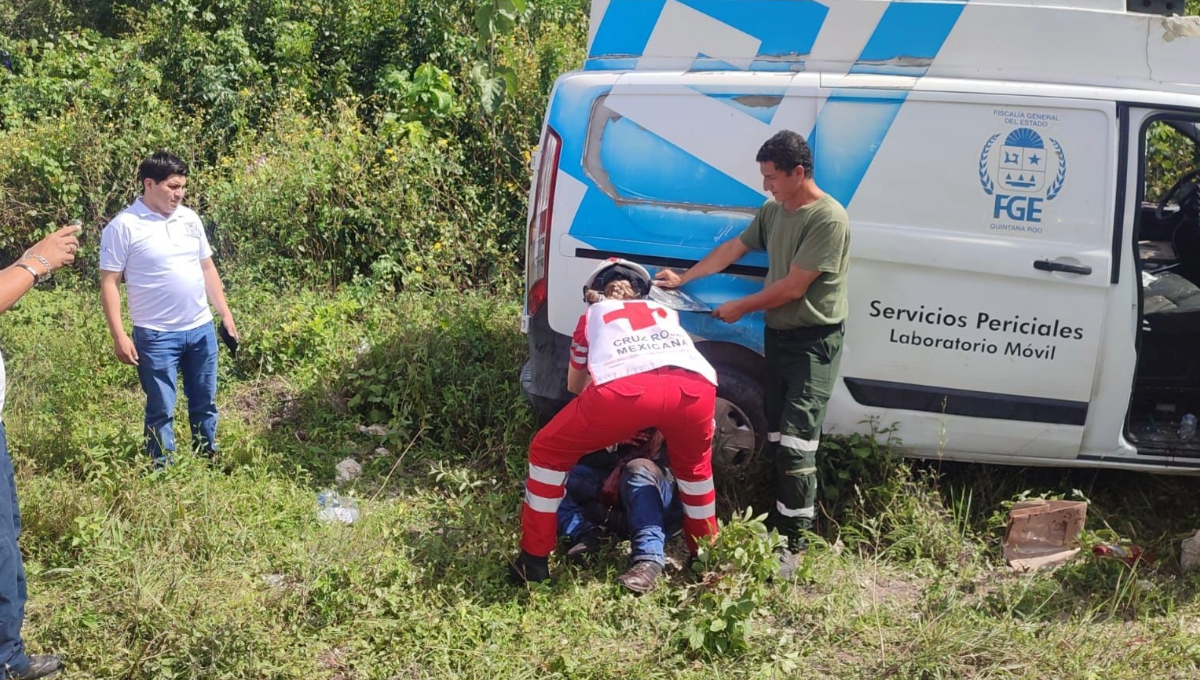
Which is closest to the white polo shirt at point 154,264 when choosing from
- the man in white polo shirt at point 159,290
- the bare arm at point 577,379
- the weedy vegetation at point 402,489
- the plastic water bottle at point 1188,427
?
the man in white polo shirt at point 159,290

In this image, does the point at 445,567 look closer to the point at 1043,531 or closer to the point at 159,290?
the point at 159,290

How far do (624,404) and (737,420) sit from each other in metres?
1.02

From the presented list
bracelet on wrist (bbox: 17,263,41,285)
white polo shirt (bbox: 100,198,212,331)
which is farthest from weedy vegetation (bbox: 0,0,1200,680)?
bracelet on wrist (bbox: 17,263,41,285)

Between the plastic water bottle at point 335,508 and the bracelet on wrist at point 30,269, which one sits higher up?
the bracelet on wrist at point 30,269

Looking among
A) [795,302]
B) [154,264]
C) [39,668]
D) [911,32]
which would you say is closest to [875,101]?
[911,32]

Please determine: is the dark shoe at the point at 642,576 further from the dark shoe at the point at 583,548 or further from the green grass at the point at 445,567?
the dark shoe at the point at 583,548

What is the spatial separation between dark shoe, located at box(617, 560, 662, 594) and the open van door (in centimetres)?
136

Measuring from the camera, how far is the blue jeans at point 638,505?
3.98m

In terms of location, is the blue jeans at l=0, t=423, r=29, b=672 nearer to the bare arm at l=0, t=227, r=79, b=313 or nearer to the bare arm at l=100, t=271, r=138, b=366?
the bare arm at l=0, t=227, r=79, b=313

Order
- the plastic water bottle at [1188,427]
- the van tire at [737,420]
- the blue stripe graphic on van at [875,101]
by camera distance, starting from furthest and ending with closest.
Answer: the plastic water bottle at [1188,427] < the van tire at [737,420] < the blue stripe graphic on van at [875,101]

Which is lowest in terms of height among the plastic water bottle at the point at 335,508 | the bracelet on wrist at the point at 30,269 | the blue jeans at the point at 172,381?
the plastic water bottle at the point at 335,508

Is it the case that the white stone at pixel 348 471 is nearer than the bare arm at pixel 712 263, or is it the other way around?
the bare arm at pixel 712 263

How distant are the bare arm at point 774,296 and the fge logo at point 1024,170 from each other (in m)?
0.91

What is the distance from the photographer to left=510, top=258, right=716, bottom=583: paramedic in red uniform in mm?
3650
